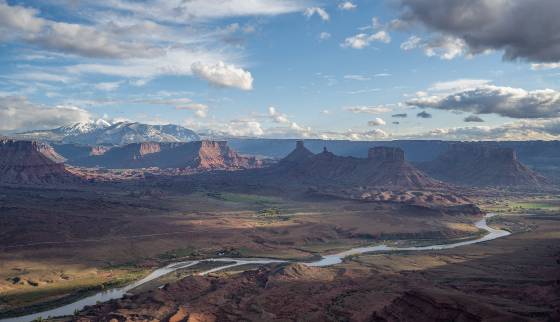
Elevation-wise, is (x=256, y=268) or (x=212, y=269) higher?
(x=256, y=268)

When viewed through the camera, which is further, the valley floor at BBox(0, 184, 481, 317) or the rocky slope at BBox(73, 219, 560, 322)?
the valley floor at BBox(0, 184, 481, 317)

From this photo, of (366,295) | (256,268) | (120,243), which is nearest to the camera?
(366,295)

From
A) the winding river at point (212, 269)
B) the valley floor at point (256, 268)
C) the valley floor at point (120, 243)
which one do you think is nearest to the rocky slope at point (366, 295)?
the valley floor at point (256, 268)

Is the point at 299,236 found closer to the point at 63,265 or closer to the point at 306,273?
the point at 306,273

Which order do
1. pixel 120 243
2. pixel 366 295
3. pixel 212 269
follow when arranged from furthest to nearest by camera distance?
1. pixel 120 243
2. pixel 212 269
3. pixel 366 295

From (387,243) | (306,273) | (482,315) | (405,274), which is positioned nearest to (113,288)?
(306,273)

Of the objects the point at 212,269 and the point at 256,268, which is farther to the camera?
the point at 212,269

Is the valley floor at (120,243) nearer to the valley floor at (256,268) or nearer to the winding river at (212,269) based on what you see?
the valley floor at (256,268)

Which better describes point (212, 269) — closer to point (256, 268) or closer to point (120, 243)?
point (256, 268)

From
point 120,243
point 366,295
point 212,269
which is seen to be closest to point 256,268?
point 212,269

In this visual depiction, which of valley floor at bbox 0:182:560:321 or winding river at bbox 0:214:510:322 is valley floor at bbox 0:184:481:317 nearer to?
valley floor at bbox 0:182:560:321

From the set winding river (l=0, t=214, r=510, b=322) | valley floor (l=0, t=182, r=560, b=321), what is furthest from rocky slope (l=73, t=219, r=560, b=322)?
winding river (l=0, t=214, r=510, b=322)
